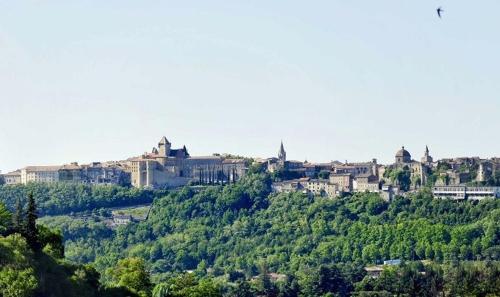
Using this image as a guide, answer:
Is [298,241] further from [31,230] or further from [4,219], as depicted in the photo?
[31,230]

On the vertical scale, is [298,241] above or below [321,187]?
below

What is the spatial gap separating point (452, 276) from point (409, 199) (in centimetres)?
3436

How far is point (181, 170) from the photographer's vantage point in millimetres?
131000

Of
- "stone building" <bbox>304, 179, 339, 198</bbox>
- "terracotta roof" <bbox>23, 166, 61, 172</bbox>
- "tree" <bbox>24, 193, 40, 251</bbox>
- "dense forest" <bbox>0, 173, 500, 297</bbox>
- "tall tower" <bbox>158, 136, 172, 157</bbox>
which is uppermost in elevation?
"tall tower" <bbox>158, 136, 172, 157</bbox>

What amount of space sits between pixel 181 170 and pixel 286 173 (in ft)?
39.8

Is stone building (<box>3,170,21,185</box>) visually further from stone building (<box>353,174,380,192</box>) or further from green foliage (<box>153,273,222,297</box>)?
green foliage (<box>153,273,222,297</box>)

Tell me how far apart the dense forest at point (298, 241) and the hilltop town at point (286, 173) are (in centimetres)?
346

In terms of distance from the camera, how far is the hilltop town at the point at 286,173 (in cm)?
11312

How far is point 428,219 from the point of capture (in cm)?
9944

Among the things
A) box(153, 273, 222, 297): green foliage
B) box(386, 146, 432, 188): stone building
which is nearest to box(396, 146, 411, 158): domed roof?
box(386, 146, 432, 188): stone building

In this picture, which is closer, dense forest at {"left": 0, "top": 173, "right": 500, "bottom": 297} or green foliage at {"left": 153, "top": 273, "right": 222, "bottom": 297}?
green foliage at {"left": 153, "top": 273, "right": 222, "bottom": 297}

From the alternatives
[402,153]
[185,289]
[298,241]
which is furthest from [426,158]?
[185,289]

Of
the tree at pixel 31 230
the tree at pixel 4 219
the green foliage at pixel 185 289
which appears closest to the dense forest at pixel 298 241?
the green foliage at pixel 185 289

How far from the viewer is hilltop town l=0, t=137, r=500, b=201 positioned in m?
113
